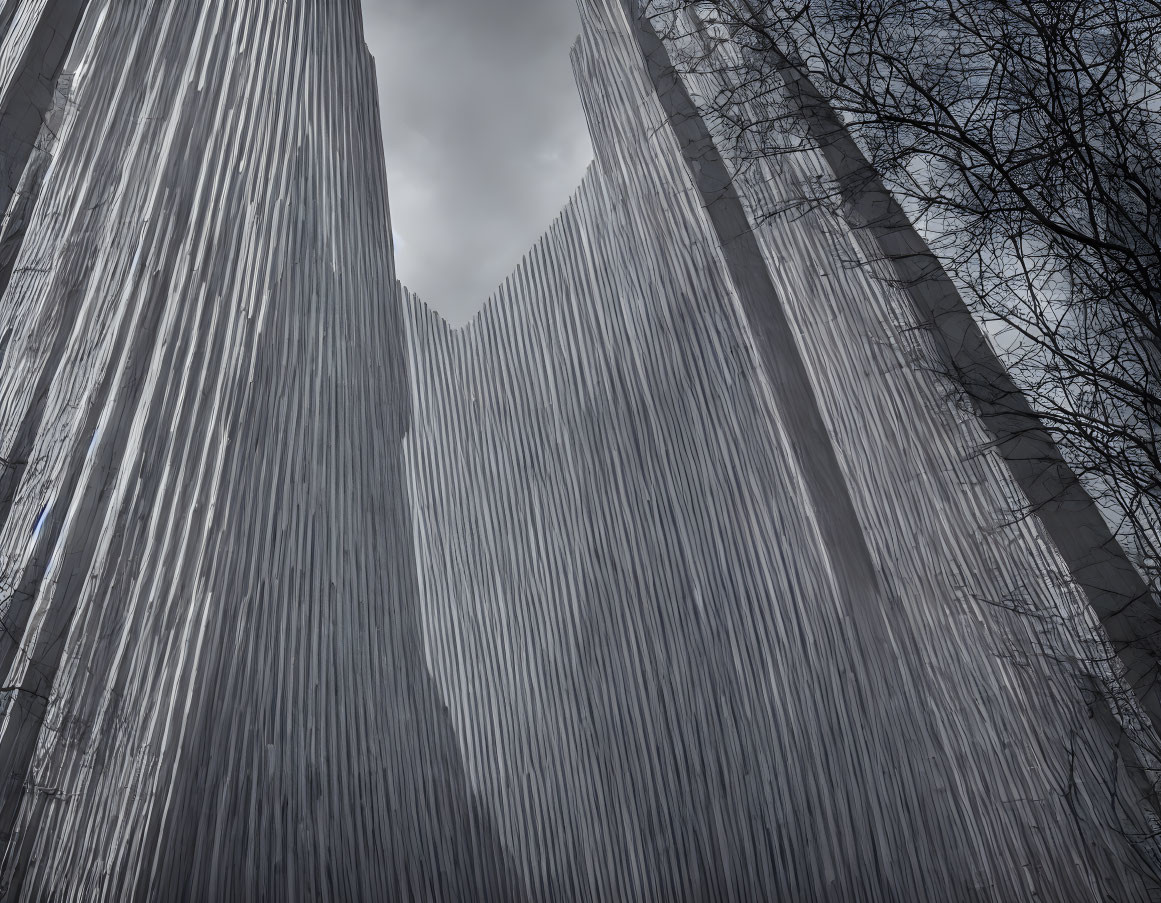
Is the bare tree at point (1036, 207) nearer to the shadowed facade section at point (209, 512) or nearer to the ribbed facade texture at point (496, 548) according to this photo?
the ribbed facade texture at point (496, 548)

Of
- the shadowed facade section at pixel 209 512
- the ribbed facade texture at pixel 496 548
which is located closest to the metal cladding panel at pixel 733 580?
the ribbed facade texture at pixel 496 548

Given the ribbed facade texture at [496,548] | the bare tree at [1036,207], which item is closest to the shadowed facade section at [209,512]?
the ribbed facade texture at [496,548]

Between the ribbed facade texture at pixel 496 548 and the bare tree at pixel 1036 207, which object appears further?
the ribbed facade texture at pixel 496 548

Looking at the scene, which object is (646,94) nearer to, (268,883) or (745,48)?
(745,48)

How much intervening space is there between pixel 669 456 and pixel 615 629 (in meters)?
0.46

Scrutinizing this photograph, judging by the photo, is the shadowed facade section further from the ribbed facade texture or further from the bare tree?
the bare tree

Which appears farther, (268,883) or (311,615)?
(311,615)

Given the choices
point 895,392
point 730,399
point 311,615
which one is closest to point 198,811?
point 311,615

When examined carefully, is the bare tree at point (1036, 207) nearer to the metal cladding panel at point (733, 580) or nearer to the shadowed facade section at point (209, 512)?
the metal cladding panel at point (733, 580)

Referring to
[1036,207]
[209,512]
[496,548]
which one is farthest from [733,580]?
[209,512]

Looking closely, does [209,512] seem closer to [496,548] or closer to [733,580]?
[496,548]

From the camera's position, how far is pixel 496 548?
2488 millimetres

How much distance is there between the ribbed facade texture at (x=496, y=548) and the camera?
149 centimetres

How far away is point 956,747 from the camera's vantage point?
159 cm
